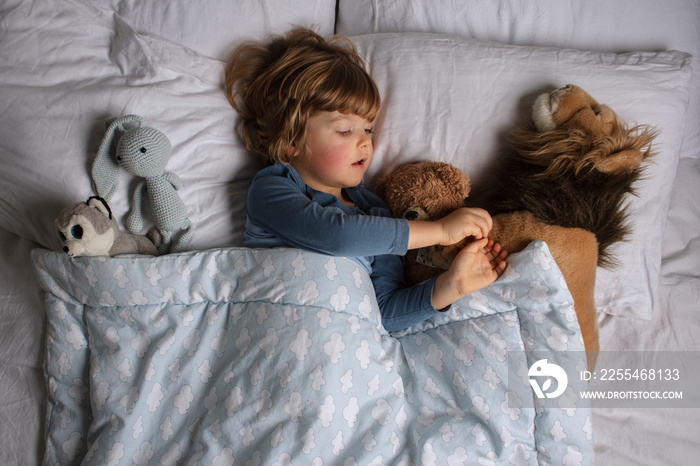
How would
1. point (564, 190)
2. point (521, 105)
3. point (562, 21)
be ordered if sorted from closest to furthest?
point (564, 190) → point (521, 105) → point (562, 21)

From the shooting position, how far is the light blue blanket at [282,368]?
835 mm

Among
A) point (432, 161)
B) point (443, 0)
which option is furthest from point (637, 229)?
point (443, 0)

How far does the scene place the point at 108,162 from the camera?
943 millimetres

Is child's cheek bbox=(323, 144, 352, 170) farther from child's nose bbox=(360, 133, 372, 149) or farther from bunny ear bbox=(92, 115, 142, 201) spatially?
bunny ear bbox=(92, 115, 142, 201)

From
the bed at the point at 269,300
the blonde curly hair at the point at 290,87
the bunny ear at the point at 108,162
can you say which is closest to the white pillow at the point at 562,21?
the bed at the point at 269,300

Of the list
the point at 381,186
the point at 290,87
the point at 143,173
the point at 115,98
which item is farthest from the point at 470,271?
the point at 115,98

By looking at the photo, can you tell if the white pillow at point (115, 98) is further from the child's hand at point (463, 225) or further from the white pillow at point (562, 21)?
the child's hand at point (463, 225)

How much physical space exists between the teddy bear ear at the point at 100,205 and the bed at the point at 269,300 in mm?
62

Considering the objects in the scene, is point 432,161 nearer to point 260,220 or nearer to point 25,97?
point 260,220

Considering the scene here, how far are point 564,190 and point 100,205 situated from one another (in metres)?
0.92

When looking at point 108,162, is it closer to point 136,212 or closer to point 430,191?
point 136,212

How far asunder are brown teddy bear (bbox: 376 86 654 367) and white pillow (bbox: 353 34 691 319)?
0.07 m

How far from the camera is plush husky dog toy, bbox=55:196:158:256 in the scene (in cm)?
86

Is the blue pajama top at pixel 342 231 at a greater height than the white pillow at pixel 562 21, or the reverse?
the white pillow at pixel 562 21
